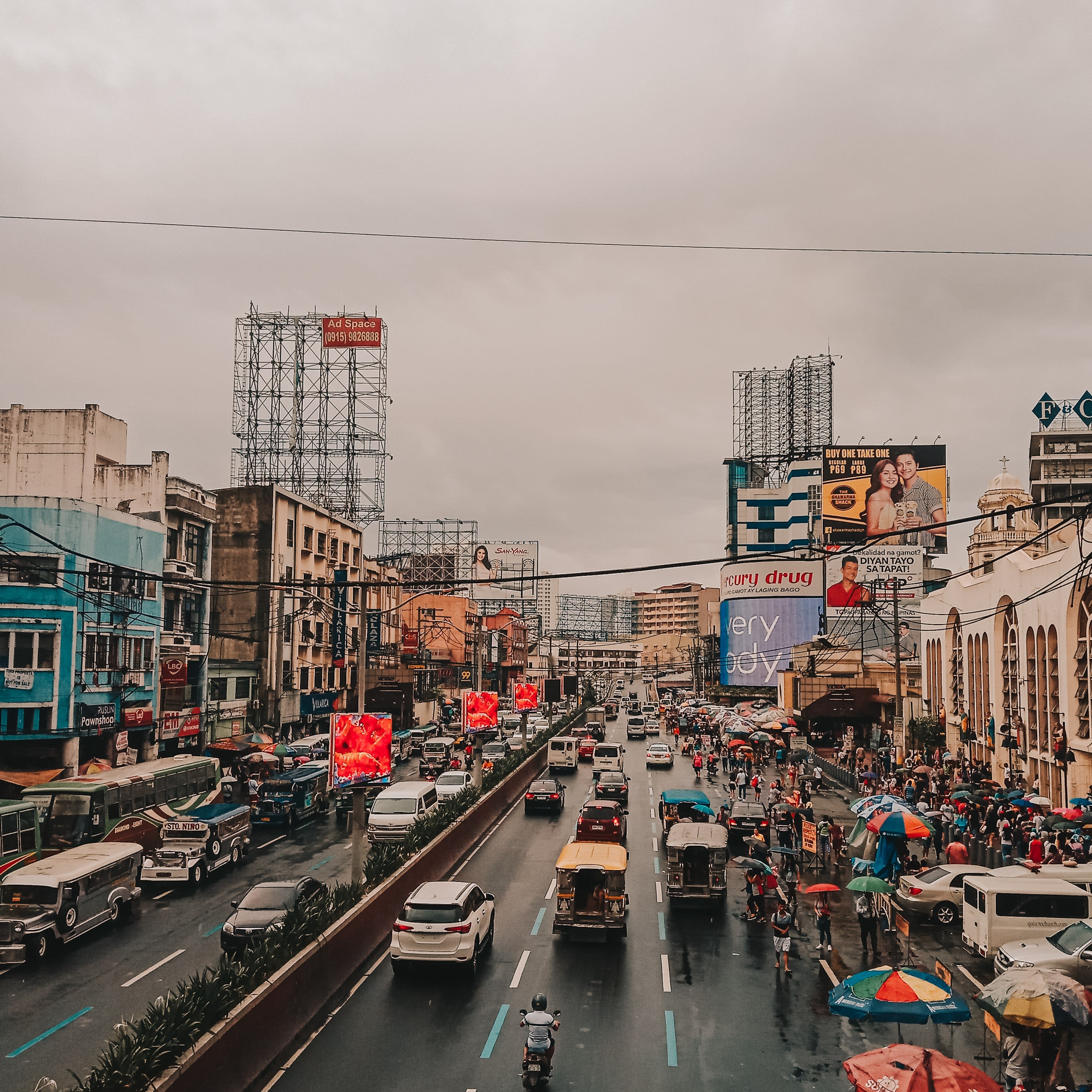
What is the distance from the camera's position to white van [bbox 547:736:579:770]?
190 ft

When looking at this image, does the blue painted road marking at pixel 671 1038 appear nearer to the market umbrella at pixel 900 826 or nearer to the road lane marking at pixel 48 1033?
the market umbrella at pixel 900 826

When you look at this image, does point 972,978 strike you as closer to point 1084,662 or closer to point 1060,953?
point 1060,953

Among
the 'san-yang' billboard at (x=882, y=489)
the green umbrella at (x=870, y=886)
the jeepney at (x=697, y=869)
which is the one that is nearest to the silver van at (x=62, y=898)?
the jeepney at (x=697, y=869)

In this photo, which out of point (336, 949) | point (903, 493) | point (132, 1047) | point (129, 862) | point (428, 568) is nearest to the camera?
point (132, 1047)

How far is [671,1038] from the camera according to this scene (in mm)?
16531

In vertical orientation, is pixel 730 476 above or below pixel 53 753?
above

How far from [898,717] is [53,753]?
38.2 meters

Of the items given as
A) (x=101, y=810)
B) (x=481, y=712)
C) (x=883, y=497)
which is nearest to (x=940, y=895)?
(x=481, y=712)

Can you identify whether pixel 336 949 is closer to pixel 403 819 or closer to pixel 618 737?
pixel 403 819

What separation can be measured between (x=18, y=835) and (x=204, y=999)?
51.2 feet

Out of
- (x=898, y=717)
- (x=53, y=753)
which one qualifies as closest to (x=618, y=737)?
(x=898, y=717)

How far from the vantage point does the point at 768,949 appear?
22250mm

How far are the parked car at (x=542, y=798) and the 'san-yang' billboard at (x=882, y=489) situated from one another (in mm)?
45168

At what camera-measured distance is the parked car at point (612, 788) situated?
4312 centimetres
